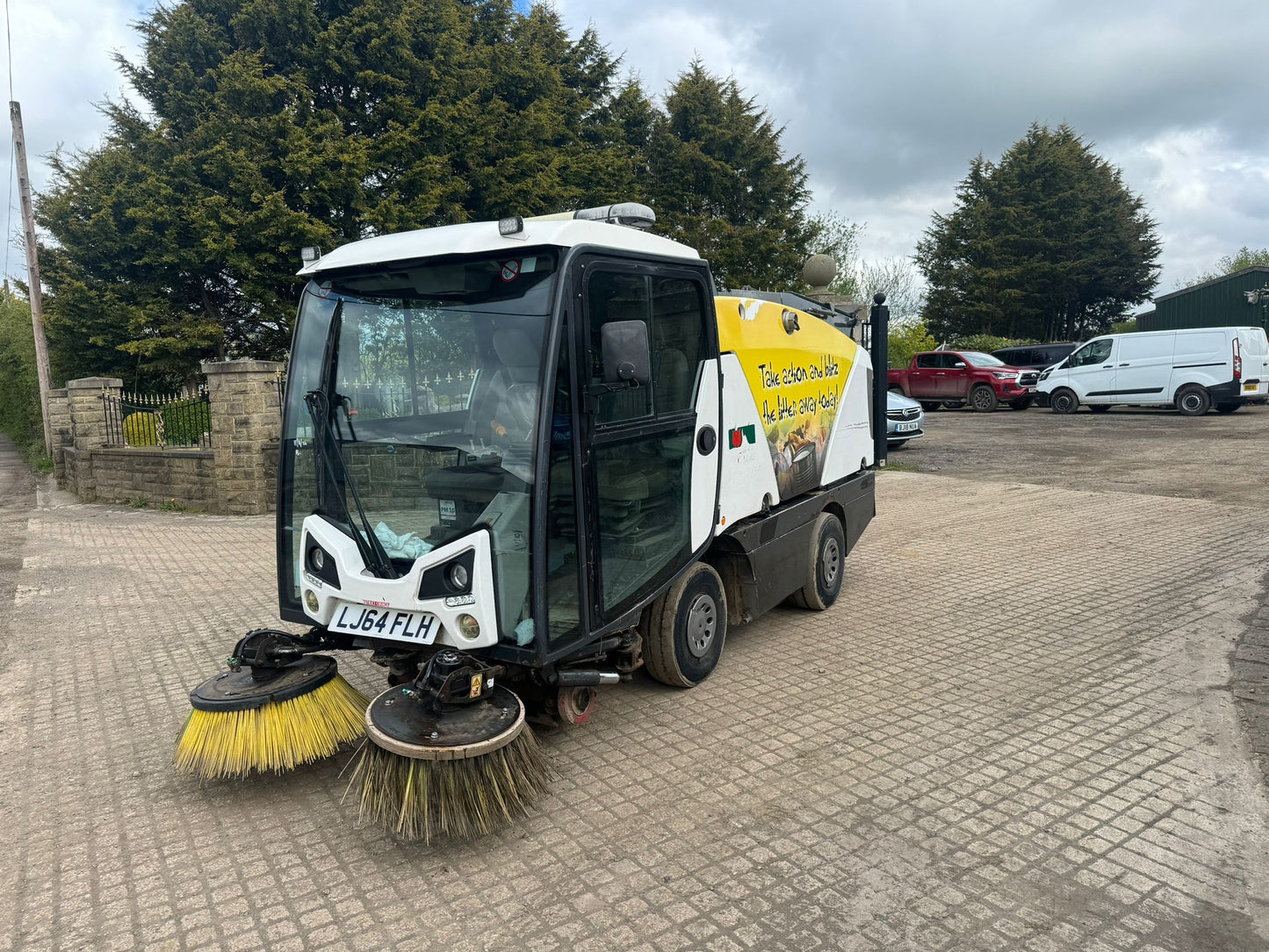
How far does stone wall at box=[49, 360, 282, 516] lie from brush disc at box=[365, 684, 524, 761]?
28.3ft

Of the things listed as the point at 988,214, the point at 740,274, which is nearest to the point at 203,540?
the point at 740,274

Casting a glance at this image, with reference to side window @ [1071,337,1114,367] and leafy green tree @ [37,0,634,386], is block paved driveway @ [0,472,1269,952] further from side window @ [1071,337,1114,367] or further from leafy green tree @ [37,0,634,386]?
side window @ [1071,337,1114,367]

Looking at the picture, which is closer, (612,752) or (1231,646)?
(612,752)

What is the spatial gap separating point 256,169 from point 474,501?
17788 millimetres

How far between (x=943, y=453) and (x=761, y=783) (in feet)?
45.7

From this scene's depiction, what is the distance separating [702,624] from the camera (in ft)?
16.6

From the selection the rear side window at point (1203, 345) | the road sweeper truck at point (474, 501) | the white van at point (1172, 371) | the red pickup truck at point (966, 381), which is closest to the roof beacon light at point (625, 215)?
the road sweeper truck at point (474, 501)

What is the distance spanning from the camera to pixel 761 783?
12.8ft

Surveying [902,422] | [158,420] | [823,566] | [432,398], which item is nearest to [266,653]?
[432,398]

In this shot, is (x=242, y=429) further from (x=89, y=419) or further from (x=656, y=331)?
(x=656, y=331)

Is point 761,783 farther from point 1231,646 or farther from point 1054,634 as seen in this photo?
point 1231,646

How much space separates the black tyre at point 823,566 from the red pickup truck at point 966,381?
19.7m

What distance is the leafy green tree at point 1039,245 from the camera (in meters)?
40.2

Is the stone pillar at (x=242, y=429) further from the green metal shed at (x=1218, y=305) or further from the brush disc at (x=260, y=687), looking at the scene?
the green metal shed at (x=1218, y=305)
